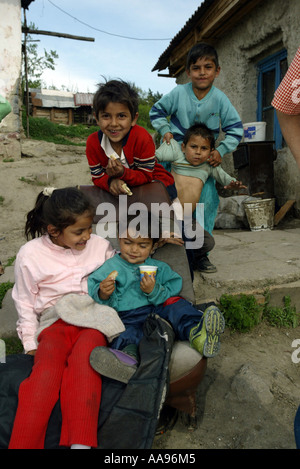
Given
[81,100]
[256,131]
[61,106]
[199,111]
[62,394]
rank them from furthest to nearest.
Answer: [81,100], [61,106], [256,131], [199,111], [62,394]

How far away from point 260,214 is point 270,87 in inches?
106

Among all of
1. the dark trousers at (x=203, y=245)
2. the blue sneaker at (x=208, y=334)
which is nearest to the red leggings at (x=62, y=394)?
the blue sneaker at (x=208, y=334)

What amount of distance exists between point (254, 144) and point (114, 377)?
17.6 feet

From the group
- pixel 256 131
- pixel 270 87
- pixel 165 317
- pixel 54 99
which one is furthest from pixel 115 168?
pixel 54 99

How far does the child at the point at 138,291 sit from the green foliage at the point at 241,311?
877 mm

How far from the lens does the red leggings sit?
1505 millimetres

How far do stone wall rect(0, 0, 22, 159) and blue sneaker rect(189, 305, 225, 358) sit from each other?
32.0ft

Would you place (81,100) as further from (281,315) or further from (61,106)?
(281,315)

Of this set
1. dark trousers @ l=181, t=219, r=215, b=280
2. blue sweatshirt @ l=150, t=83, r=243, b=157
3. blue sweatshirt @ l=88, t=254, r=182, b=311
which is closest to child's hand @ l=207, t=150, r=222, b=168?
blue sweatshirt @ l=150, t=83, r=243, b=157

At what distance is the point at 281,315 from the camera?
10.2 feet

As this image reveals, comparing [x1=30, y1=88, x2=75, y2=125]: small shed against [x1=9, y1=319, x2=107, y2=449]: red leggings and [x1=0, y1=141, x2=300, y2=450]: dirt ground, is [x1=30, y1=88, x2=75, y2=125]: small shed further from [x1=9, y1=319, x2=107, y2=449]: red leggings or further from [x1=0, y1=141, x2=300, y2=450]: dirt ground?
[x1=9, y1=319, x2=107, y2=449]: red leggings

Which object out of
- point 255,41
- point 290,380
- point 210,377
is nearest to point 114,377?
point 210,377

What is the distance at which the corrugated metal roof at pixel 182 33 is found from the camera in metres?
7.04

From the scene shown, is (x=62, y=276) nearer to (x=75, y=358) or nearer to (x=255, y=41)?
(x=75, y=358)
